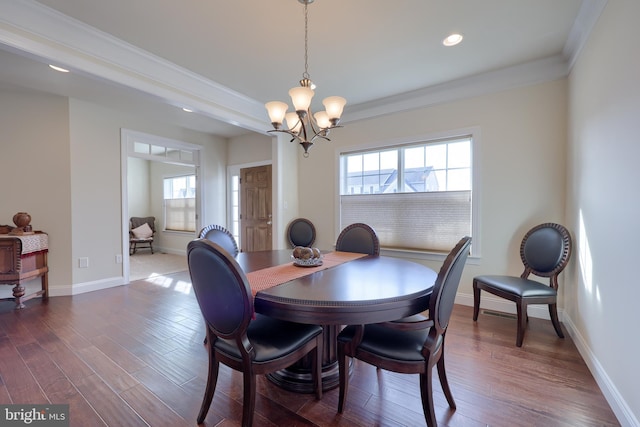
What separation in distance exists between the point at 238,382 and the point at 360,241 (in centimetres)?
156

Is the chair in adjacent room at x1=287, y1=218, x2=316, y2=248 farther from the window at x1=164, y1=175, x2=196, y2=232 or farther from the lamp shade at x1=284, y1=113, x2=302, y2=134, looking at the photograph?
the window at x1=164, y1=175, x2=196, y2=232

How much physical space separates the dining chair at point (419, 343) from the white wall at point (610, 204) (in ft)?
2.94

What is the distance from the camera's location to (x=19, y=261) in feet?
10.2

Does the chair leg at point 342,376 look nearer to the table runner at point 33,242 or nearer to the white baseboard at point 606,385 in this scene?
the white baseboard at point 606,385

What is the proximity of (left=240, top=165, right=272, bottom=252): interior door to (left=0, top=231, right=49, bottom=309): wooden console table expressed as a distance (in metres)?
2.95

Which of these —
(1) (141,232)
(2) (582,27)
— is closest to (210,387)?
(2) (582,27)

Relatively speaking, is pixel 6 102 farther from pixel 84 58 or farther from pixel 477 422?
pixel 477 422

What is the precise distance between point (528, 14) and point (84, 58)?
3.51 metres

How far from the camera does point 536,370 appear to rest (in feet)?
6.46

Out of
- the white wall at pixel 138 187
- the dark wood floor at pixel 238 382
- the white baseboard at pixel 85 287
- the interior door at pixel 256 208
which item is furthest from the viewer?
the white wall at pixel 138 187

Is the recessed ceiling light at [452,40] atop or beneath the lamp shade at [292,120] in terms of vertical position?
atop

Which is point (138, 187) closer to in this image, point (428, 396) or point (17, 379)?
point (17, 379)

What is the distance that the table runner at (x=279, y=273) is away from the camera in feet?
5.25

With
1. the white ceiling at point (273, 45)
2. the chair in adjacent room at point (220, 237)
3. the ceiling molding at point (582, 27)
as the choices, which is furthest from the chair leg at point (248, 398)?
the ceiling molding at point (582, 27)
